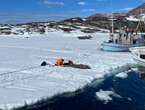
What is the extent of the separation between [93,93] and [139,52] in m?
14.0

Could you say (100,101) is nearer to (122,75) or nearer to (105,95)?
(105,95)

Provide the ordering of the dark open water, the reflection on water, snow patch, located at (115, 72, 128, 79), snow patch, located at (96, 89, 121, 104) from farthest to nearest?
the reflection on water → snow patch, located at (115, 72, 128, 79) → snow patch, located at (96, 89, 121, 104) → the dark open water

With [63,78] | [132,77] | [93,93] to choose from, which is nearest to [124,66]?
[132,77]

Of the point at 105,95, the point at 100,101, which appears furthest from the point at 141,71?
the point at 100,101

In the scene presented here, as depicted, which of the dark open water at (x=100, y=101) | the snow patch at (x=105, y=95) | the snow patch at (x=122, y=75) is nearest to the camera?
the dark open water at (x=100, y=101)

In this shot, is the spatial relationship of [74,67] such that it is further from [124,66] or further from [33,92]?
[33,92]

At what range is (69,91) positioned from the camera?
19000mm

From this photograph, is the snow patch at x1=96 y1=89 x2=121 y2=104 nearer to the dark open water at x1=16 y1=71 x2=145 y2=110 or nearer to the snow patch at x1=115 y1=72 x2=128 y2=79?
the dark open water at x1=16 y1=71 x2=145 y2=110

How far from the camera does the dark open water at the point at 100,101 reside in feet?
54.2

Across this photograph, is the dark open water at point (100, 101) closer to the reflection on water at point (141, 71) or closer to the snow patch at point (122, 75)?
the snow patch at point (122, 75)

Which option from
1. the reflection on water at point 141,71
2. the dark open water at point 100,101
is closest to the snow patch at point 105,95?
the dark open water at point 100,101

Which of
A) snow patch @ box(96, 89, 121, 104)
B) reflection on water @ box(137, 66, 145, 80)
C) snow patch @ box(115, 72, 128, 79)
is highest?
snow patch @ box(96, 89, 121, 104)

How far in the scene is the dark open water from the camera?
16533mm

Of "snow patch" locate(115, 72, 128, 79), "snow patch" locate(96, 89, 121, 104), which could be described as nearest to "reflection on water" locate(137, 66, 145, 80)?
"snow patch" locate(115, 72, 128, 79)
